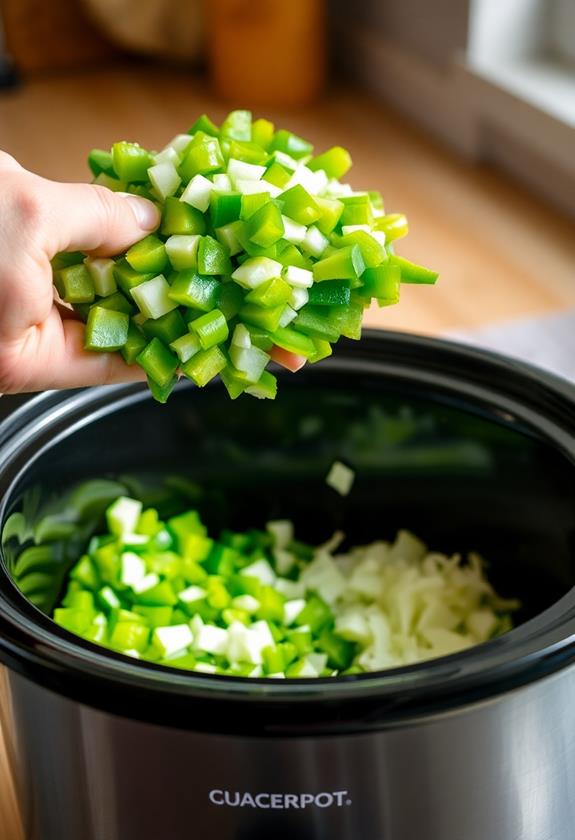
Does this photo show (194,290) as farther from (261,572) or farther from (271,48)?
(271,48)

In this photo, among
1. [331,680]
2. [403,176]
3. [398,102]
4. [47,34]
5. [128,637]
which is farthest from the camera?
[47,34]

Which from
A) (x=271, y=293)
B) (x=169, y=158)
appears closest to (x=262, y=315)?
(x=271, y=293)

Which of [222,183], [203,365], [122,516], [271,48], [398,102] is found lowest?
[122,516]

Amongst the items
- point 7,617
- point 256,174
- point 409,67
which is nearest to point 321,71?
point 409,67

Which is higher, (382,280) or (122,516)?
(382,280)

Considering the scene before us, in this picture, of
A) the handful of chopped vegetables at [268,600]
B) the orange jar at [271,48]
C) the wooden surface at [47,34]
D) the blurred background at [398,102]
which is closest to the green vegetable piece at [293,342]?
the handful of chopped vegetables at [268,600]

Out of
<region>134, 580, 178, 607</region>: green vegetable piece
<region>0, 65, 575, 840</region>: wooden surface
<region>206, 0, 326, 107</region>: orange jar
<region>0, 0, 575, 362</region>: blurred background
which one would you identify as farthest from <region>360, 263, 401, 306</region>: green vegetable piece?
<region>206, 0, 326, 107</region>: orange jar

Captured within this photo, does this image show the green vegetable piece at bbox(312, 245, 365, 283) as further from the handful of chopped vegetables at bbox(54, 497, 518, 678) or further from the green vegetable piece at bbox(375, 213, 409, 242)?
the handful of chopped vegetables at bbox(54, 497, 518, 678)
